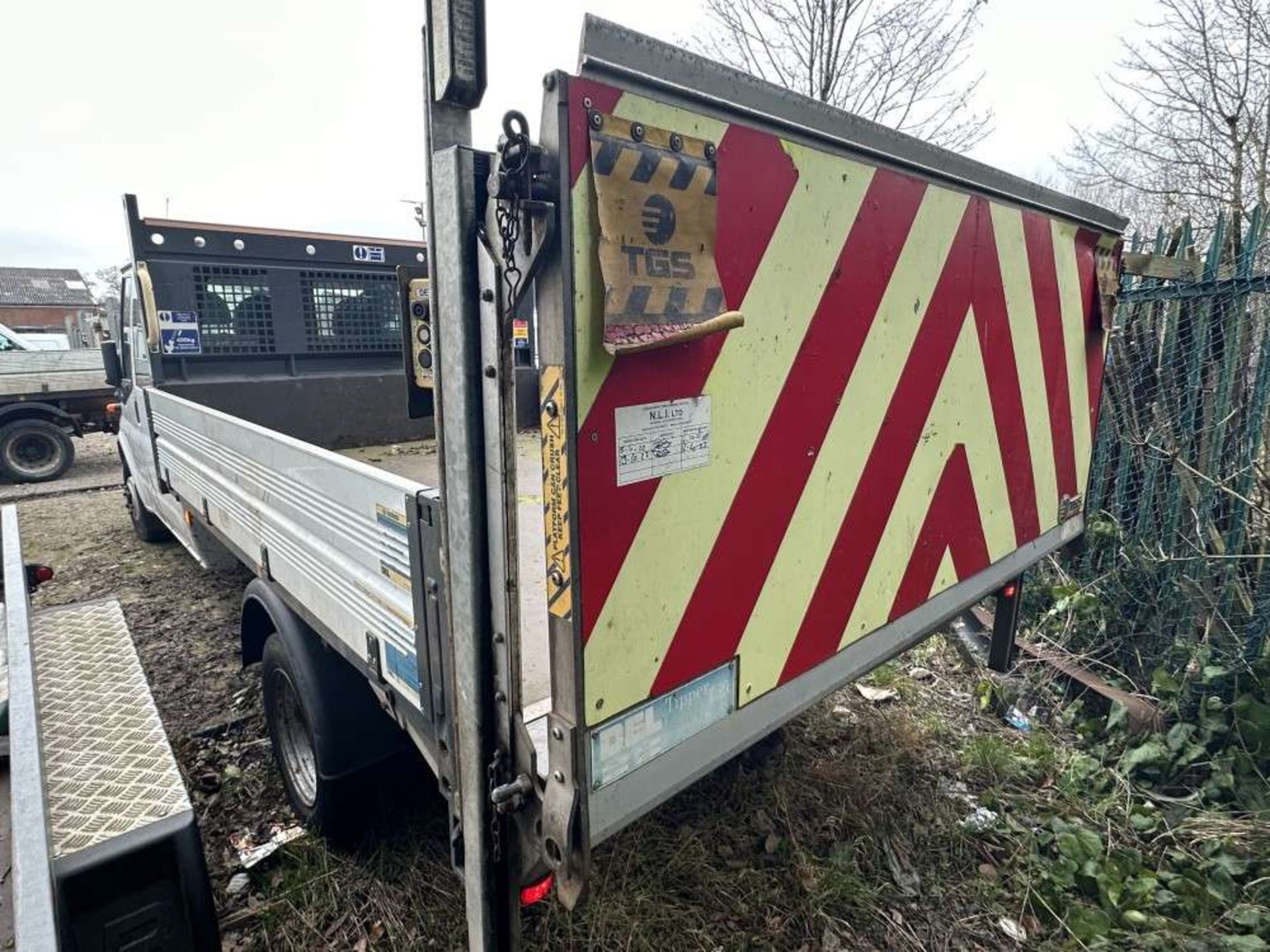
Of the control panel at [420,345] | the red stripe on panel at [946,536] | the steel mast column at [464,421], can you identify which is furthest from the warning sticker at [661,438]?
the red stripe on panel at [946,536]

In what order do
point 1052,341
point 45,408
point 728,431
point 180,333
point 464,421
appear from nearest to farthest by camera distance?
point 464,421
point 728,431
point 1052,341
point 180,333
point 45,408

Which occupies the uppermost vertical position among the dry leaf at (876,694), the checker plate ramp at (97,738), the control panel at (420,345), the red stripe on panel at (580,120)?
the red stripe on panel at (580,120)

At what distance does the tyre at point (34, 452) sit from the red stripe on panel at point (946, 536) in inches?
408

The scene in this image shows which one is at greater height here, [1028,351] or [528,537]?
[1028,351]

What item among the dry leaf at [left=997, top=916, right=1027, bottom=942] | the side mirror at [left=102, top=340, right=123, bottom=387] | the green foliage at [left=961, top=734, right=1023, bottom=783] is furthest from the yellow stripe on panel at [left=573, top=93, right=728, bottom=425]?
the side mirror at [left=102, top=340, right=123, bottom=387]

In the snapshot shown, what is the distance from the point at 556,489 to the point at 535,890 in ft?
2.61

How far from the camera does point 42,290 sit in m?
40.5

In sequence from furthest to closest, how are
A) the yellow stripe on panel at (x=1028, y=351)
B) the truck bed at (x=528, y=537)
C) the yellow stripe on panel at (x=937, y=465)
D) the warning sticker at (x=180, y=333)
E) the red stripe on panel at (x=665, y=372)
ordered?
1. the warning sticker at (x=180, y=333)
2. the yellow stripe on panel at (x=1028, y=351)
3. the yellow stripe on panel at (x=937, y=465)
4. the truck bed at (x=528, y=537)
5. the red stripe on panel at (x=665, y=372)

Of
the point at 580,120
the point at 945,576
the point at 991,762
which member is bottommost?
the point at 991,762

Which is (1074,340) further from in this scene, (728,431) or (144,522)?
(144,522)

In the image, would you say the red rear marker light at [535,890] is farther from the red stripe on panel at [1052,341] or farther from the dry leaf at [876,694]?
the dry leaf at [876,694]

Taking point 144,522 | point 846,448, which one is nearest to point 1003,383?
point 846,448

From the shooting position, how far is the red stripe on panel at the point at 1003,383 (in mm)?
1867

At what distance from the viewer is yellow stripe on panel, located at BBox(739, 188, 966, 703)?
4.77ft
